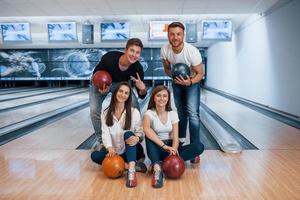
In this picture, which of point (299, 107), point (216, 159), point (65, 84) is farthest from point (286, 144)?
point (65, 84)

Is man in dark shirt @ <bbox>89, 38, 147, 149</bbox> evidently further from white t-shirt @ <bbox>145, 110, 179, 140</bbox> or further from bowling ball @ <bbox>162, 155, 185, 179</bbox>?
bowling ball @ <bbox>162, 155, 185, 179</bbox>

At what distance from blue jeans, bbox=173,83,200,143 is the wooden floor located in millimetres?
287

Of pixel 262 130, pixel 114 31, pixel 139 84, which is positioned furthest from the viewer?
pixel 114 31

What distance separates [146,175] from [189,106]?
693 millimetres

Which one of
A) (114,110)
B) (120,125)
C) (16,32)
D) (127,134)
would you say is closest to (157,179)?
(127,134)

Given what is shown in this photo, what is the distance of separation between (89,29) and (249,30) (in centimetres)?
389

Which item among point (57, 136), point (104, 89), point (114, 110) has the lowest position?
point (57, 136)

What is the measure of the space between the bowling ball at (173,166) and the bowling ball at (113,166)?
0.32 m

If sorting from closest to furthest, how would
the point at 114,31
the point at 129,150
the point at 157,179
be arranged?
the point at 157,179, the point at 129,150, the point at 114,31

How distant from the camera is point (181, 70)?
8.15 feet

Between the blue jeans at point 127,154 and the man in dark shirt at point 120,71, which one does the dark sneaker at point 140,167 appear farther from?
the man in dark shirt at point 120,71

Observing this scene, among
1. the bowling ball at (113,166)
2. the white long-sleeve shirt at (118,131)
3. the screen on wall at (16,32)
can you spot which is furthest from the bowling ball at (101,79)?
the screen on wall at (16,32)

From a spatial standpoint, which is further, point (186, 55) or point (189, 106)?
point (189, 106)

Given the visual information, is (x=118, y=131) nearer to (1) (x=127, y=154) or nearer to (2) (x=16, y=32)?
(1) (x=127, y=154)
